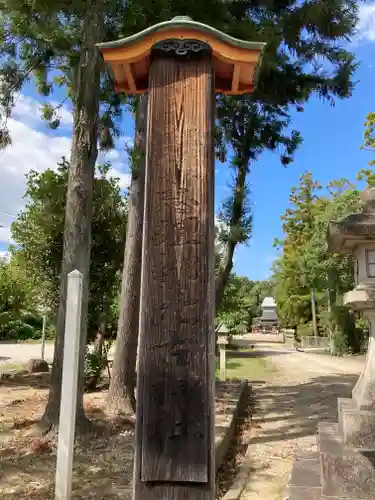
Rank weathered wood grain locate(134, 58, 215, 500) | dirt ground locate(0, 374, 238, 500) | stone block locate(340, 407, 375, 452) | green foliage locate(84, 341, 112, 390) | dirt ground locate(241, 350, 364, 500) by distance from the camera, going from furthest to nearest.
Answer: green foliage locate(84, 341, 112, 390)
dirt ground locate(241, 350, 364, 500)
dirt ground locate(0, 374, 238, 500)
stone block locate(340, 407, 375, 452)
weathered wood grain locate(134, 58, 215, 500)

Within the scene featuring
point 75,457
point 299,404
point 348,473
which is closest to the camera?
point 348,473

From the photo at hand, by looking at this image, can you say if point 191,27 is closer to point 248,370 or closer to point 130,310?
point 130,310

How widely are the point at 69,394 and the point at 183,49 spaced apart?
93.5 inches

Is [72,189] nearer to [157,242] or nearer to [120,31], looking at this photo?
[120,31]

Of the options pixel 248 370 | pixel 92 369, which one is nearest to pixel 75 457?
pixel 92 369

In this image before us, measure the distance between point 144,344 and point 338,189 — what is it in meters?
29.0

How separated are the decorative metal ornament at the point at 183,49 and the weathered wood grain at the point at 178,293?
4cm

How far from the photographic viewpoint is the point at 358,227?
4066 millimetres

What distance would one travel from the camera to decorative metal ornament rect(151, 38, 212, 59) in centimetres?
201

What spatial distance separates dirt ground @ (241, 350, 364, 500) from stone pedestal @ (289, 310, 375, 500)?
731mm

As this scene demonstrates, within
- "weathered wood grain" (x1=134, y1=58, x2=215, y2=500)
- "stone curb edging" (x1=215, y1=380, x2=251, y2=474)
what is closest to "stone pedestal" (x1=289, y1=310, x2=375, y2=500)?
"stone curb edging" (x1=215, y1=380, x2=251, y2=474)

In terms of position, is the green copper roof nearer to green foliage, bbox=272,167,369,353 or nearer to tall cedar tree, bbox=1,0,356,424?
tall cedar tree, bbox=1,0,356,424

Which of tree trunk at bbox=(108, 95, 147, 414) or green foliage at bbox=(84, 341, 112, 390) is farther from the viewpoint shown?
green foliage at bbox=(84, 341, 112, 390)

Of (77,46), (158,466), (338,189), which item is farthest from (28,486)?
(338,189)
